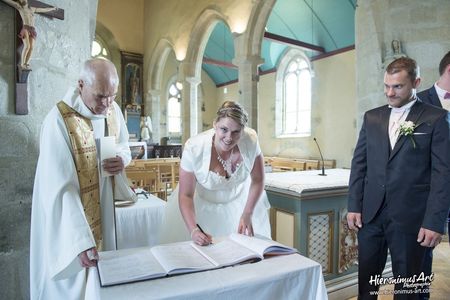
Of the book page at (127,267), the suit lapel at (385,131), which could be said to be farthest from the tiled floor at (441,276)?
the book page at (127,267)

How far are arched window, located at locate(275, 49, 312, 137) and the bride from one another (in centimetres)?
904

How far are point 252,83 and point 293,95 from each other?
4754 millimetres

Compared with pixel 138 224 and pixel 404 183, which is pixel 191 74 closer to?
pixel 138 224

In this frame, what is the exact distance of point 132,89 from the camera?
44.4 ft

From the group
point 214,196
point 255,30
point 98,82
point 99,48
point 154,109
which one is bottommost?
point 214,196

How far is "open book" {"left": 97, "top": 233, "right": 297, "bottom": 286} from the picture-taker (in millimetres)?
1108

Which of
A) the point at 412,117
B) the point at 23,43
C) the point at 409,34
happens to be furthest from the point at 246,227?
the point at 409,34

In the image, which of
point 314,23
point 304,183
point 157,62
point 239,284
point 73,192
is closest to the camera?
point 239,284

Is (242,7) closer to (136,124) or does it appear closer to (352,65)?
(352,65)

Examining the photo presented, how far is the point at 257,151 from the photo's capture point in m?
1.90

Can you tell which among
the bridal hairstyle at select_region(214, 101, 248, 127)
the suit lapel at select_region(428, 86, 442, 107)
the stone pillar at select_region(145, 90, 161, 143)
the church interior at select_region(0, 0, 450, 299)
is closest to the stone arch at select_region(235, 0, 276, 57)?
the church interior at select_region(0, 0, 450, 299)

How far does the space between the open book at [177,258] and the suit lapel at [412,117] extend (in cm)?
92

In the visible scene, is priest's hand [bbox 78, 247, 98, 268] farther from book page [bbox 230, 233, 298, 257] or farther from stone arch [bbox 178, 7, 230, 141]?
stone arch [bbox 178, 7, 230, 141]

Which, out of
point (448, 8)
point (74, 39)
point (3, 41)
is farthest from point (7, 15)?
point (448, 8)
